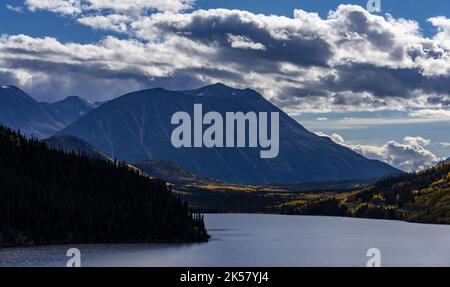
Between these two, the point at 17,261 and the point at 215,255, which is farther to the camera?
the point at 215,255

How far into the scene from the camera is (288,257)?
19212 cm

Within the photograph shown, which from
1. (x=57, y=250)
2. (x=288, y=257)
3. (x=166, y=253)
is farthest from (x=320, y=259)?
(x=57, y=250)
